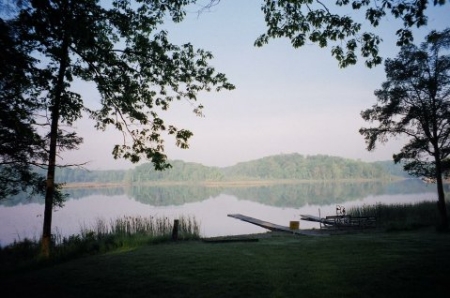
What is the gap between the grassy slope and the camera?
20.5 ft

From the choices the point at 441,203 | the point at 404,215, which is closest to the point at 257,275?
the point at 441,203

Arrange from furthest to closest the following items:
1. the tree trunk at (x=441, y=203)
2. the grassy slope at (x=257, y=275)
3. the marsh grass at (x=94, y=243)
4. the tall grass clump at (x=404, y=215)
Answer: the tall grass clump at (x=404, y=215) < the tree trunk at (x=441, y=203) < the marsh grass at (x=94, y=243) < the grassy slope at (x=257, y=275)

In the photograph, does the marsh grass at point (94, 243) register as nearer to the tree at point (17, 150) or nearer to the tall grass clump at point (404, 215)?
the tree at point (17, 150)

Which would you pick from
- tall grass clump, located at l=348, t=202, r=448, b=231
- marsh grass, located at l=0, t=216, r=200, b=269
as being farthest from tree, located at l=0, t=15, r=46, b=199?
tall grass clump, located at l=348, t=202, r=448, b=231

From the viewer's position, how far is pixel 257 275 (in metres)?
7.50

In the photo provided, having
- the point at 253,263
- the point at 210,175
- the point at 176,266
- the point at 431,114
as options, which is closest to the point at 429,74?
the point at 431,114

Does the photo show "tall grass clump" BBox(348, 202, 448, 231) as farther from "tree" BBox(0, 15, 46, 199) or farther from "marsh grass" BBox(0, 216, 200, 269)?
"tree" BBox(0, 15, 46, 199)

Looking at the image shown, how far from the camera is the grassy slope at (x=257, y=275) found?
625 centimetres

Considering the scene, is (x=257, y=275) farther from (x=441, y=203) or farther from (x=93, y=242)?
(x=441, y=203)

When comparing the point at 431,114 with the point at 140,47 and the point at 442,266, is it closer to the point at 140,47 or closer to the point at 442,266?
the point at 442,266

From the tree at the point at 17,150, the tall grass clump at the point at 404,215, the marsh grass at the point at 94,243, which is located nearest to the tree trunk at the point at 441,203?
the tall grass clump at the point at 404,215

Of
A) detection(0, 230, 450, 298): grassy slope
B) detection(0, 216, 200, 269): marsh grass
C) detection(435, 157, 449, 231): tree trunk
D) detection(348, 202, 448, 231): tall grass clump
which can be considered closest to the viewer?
detection(0, 230, 450, 298): grassy slope

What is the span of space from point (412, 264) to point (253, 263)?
13.1ft

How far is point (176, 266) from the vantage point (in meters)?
8.59
